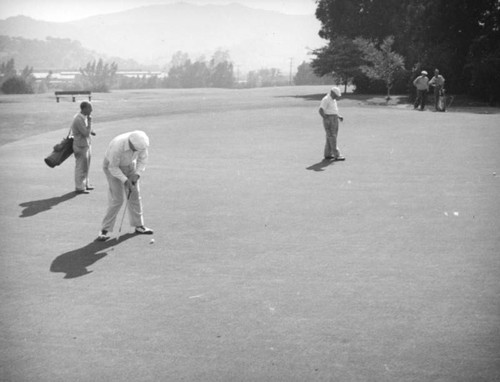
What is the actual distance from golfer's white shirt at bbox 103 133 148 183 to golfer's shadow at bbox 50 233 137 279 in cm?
106

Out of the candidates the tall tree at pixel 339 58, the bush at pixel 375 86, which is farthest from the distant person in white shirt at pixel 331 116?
the bush at pixel 375 86

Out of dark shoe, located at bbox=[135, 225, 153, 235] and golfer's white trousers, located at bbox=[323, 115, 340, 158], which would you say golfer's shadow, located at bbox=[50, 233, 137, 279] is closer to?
dark shoe, located at bbox=[135, 225, 153, 235]

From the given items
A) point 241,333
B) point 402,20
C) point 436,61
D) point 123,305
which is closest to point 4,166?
point 123,305

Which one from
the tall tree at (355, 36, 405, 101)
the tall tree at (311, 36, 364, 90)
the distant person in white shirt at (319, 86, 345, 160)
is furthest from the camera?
the tall tree at (311, 36, 364, 90)

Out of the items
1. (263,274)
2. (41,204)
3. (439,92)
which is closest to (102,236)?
(263,274)

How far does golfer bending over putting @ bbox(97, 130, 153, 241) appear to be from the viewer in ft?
29.3

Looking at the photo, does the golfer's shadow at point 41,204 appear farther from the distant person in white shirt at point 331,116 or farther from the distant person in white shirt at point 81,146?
the distant person in white shirt at point 331,116

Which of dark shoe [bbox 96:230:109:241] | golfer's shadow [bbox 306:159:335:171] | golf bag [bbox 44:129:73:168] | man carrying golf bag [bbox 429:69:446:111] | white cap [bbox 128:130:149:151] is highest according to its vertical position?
man carrying golf bag [bbox 429:69:446:111]

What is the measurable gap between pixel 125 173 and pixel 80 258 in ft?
5.52

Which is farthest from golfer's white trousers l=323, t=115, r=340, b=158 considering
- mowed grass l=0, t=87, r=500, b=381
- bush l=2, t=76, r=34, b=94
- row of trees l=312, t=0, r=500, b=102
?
bush l=2, t=76, r=34, b=94

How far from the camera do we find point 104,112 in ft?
102

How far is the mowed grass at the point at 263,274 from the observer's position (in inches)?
207

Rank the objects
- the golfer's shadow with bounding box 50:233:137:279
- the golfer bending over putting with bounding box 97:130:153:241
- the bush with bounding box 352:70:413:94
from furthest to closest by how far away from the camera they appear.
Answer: the bush with bounding box 352:70:413:94 < the golfer bending over putting with bounding box 97:130:153:241 < the golfer's shadow with bounding box 50:233:137:279

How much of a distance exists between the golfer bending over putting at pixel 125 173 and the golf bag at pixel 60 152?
3.73 metres
